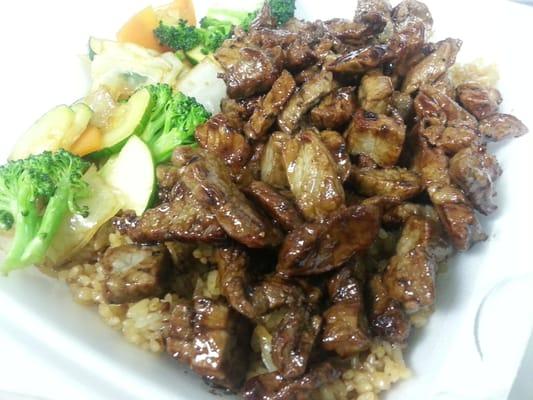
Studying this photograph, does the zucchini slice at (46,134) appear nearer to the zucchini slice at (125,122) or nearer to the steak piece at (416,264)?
the zucchini slice at (125,122)

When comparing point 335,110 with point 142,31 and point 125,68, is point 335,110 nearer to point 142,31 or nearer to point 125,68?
point 125,68

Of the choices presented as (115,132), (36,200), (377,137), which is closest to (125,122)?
(115,132)

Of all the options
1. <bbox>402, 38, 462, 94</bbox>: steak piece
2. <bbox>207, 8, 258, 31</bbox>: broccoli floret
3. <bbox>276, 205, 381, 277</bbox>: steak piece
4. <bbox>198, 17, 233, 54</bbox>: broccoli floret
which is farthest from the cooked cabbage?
<bbox>276, 205, 381, 277</bbox>: steak piece

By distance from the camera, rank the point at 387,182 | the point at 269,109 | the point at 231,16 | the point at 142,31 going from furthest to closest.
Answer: the point at 231,16, the point at 142,31, the point at 269,109, the point at 387,182

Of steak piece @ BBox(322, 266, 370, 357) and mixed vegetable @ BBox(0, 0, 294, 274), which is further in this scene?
mixed vegetable @ BBox(0, 0, 294, 274)

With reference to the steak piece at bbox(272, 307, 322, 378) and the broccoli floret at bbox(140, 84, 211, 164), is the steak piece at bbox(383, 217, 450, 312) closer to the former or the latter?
the steak piece at bbox(272, 307, 322, 378)

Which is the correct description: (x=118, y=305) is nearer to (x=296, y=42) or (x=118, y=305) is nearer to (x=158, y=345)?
(x=158, y=345)

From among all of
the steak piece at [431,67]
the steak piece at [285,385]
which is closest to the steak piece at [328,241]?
the steak piece at [285,385]
